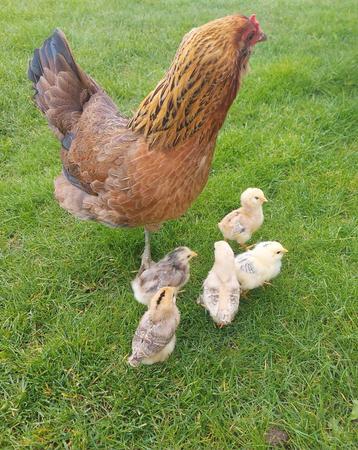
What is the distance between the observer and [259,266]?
9.53 ft

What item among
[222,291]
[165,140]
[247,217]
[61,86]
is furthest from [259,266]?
[61,86]

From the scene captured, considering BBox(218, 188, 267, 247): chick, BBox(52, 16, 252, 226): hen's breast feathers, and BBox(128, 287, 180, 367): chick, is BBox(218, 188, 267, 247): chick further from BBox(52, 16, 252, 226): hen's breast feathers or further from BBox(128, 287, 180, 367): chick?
BBox(128, 287, 180, 367): chick

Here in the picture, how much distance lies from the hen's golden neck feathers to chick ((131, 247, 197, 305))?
860 mm

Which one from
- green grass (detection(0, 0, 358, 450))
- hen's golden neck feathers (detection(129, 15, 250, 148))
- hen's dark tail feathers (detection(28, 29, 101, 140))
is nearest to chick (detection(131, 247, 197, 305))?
green grass (detection(0, 0, 358, 450))

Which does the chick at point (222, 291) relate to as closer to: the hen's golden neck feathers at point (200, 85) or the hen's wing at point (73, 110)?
the hen's golden neck feathers at point (200, 85)

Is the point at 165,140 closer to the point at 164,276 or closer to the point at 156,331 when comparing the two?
the point at 164,276

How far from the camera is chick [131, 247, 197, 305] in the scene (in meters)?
2.88

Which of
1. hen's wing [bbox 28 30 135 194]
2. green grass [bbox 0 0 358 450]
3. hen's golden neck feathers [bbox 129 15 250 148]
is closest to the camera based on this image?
hen's golden neck feathers [bbox 129 15 250 148]

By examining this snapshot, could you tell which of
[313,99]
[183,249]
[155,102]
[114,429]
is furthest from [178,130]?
[313,99]

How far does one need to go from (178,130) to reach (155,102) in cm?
24

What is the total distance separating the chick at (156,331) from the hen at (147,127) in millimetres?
525

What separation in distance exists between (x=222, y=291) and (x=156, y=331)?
0.54 meters

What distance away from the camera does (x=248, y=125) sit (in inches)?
186

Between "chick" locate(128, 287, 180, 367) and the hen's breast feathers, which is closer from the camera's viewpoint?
the hen's breast feathers
